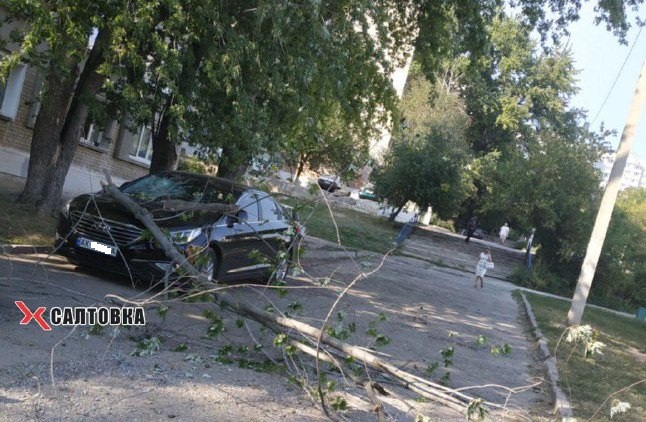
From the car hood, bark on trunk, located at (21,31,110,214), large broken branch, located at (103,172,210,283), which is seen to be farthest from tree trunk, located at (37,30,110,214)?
large broken branch, located at (103,172,210,283)

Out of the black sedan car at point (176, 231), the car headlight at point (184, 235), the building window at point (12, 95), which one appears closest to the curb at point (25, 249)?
the black sedan car at point (176, 231)

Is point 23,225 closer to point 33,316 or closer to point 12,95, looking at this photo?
point 33,316

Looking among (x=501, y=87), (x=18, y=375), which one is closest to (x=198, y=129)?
(x=18, y=375)

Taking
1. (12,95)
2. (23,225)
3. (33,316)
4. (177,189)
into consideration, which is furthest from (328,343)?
(12,95)

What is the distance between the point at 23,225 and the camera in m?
12.3

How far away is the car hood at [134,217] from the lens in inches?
380

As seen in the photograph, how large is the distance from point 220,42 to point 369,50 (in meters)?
5.25

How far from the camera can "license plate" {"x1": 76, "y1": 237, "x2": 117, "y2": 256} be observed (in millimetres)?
9758

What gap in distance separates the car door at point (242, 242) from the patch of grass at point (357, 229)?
9669 millimetres

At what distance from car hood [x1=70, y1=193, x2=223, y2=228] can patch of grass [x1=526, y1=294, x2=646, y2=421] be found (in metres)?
4.98

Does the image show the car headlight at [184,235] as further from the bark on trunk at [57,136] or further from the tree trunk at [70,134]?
the tree trunk at [70,134]

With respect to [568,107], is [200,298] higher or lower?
lower

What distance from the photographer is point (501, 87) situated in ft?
195

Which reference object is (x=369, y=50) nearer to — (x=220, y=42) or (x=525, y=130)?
(x=220, y=42)
